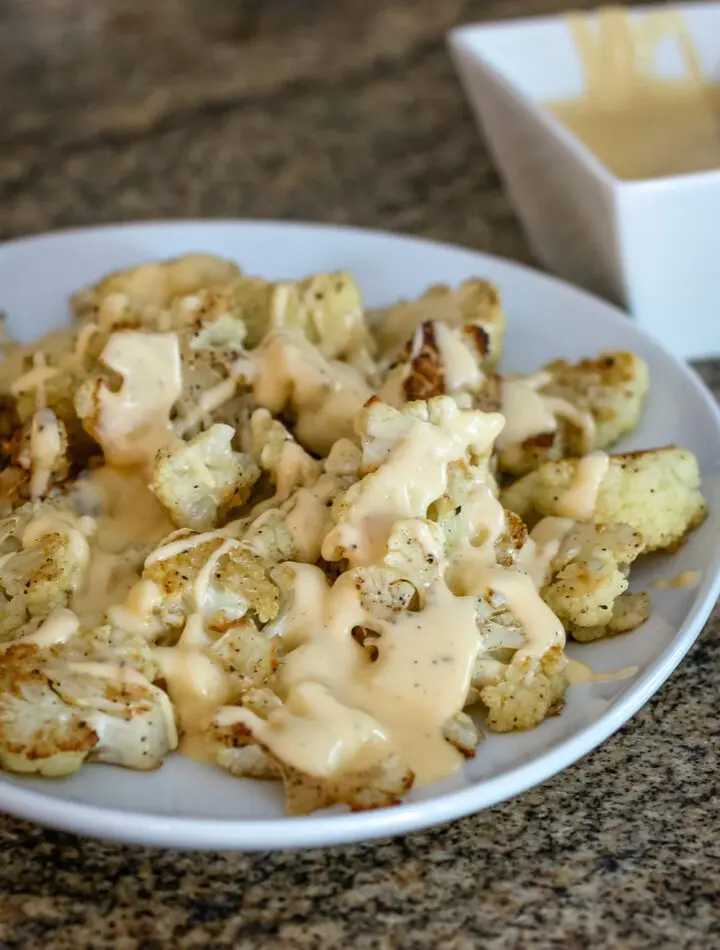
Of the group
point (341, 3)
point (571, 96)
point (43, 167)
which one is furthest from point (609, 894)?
point (341, 3)

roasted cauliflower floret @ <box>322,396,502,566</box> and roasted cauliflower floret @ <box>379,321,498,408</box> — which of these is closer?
roasted cauliflower floret @ <box>322,396,502,566</box>

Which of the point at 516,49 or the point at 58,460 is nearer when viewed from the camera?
the point at 58,460

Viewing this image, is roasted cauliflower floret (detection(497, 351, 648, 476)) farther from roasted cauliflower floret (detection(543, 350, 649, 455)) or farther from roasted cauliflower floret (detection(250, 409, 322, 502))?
roasted cauliflower floret (detection(250, 409, 322, 502))

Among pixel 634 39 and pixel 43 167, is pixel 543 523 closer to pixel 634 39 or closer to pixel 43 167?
pixel 634 39

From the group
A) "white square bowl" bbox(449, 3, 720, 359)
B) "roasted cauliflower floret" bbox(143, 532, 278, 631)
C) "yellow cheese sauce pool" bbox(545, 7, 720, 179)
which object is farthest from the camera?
"yellow cheese sauce pool" bbox(545, 7, 720, 179)

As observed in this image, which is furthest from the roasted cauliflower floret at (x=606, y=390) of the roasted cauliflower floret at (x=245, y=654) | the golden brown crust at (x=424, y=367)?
the roasted cauliflower floret at (x=245, y=654)

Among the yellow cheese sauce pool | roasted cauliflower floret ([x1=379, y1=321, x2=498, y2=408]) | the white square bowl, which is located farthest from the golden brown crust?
the yellow cheese sauce pool
